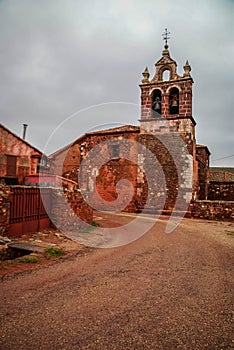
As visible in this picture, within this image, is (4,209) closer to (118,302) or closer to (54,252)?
(54,252)

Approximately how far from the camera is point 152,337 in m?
2.63

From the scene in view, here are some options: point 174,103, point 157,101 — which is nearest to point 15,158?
point 157,101

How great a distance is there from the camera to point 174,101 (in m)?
15.4

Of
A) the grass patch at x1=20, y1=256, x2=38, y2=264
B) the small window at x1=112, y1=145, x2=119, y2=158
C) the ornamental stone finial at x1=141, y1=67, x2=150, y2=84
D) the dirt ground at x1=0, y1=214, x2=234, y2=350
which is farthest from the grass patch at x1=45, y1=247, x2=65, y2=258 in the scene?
the ornamental stone finial at x1=141, y1=67, x2=150, y2=84

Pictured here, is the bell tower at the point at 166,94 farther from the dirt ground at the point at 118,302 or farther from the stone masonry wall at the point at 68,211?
the dirt ground at the point at 118,302

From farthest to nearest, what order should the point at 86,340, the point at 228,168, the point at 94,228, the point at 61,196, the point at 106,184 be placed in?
1. the point at 228,168
2. the point at 106,184
3. the point at 94,228
4. the point at 61,196
5. the point at 86,340

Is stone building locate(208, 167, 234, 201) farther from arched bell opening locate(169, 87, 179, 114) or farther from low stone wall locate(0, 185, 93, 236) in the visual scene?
low stone wall locate(0, 185, 93, 236)

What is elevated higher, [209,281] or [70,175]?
[70,175]

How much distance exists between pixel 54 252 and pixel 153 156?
10.4m

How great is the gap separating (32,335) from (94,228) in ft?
22.2

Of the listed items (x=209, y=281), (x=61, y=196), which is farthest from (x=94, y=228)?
(x=209, y=281)

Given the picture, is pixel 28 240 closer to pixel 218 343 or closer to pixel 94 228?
pixel 94 228

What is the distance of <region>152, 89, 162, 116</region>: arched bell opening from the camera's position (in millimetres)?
15758

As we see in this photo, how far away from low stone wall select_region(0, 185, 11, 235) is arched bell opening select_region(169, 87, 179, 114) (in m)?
11.7
